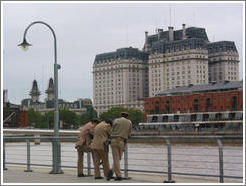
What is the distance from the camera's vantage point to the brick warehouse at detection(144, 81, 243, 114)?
104m

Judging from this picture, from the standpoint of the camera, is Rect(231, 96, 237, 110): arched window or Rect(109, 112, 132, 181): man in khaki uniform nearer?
Rect(109, 112, 132, 181): man in khaki uniform

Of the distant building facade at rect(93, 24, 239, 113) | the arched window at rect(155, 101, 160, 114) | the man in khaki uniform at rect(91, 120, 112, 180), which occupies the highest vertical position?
the distant building facade at rect(93, 24, 239, 113)

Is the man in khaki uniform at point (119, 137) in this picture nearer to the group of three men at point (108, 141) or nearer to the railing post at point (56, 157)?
the group of three men at point (108, 141)

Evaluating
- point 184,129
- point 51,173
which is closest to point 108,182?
point 51,173

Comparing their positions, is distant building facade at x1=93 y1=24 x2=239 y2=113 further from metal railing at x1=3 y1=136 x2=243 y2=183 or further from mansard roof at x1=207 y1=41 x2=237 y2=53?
metal railing at x1=3 y1=136 x2=243 y2=183

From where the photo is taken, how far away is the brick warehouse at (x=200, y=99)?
104 metres

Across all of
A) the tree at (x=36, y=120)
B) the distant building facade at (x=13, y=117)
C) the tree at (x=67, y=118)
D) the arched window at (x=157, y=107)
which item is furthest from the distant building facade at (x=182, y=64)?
Answer: the arched window at (x=157, y=107)

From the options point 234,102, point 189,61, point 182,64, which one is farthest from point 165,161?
point 182,64

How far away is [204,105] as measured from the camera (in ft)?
359

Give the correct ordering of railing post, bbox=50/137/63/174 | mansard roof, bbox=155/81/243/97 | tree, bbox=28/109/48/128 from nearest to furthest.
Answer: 1. railing post, bbox=50/137/63/174
2. mansard roof, bbox=155/81/243/97
3. tree, bbox=28/109/48/128

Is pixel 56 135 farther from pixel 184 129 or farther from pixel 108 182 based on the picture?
pixel 184 129

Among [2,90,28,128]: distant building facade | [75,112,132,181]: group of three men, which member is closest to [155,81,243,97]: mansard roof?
[2,90,28,128]: distant building facade

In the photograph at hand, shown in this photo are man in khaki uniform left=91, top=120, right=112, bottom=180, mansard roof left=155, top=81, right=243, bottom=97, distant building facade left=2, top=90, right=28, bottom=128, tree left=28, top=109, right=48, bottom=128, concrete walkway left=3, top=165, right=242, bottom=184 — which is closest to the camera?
concrete walkway left=3, top=165, right=242, bottom=184

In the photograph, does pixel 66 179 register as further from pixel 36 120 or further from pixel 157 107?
pixel 36 120
